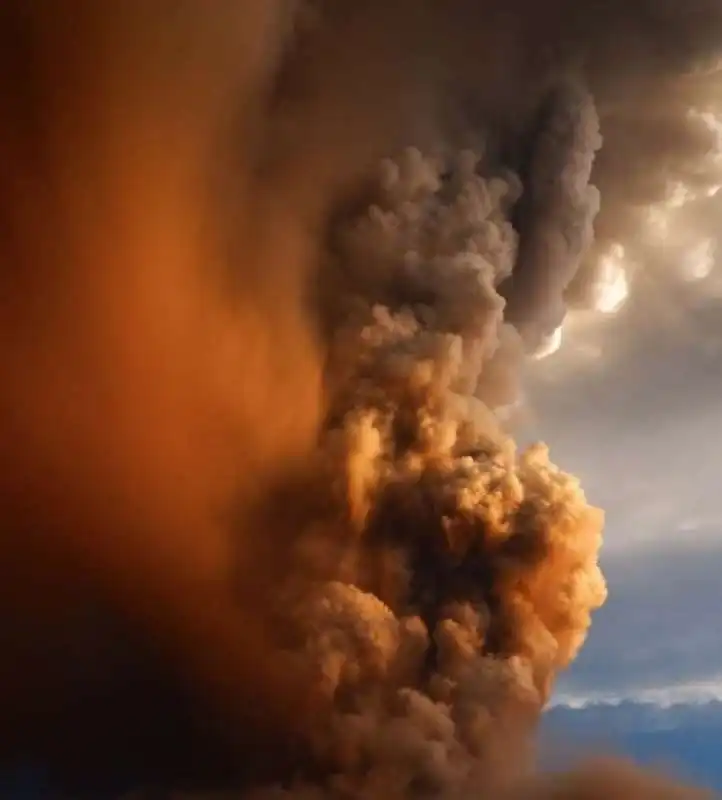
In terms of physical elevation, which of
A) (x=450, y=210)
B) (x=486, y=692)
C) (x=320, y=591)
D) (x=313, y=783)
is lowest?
(x=313, y=783)

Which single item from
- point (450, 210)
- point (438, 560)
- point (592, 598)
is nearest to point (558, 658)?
point (592, 598)

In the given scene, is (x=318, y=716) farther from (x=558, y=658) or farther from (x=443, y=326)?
(x=443, y=326)

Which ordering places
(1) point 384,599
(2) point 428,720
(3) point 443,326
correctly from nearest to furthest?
(2) point 428,720 < (1) point 384,599 < (3) point 443,326

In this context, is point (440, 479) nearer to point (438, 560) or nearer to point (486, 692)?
point (438, 560)

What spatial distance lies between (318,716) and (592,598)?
629cm

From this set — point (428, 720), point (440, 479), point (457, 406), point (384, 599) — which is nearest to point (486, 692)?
point (428, 720)

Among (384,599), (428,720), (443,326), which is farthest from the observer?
(443,326)

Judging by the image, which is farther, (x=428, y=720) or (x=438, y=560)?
(x=438, y=560)

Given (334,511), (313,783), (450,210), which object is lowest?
(313,783)

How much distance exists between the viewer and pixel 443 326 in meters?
25.3

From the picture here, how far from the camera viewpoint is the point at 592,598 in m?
24.4

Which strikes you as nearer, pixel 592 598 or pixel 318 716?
pixel 318 716

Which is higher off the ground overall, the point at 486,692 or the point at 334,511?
the point at 334,511

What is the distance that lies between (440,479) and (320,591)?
131 inches
